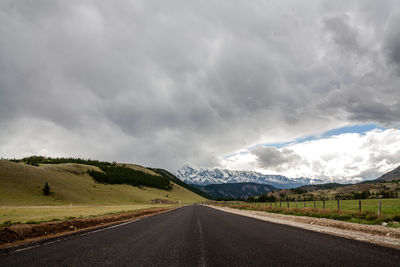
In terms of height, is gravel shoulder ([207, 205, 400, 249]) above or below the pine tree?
above

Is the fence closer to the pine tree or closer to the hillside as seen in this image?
the hillside

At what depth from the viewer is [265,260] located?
609 cm

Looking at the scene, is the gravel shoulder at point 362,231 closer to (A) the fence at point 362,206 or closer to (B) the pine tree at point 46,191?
(A) the fence at point 362,206

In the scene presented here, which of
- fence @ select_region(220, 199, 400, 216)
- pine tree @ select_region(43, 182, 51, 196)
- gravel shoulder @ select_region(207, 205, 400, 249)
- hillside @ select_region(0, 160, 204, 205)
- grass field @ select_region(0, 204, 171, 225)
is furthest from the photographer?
pine tree @ select_region(43, 182, 51, 196)

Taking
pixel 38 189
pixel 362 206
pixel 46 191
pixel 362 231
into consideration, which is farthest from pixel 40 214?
pixel 38 189

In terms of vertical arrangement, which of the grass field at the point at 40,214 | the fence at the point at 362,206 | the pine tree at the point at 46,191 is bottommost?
the pine tree at the point at 46,191

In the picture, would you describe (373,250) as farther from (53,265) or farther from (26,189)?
(26,189)

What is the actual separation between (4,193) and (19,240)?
4075 inches

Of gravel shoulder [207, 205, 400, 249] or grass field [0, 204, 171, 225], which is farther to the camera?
grass field [0, 204, 171, 225]

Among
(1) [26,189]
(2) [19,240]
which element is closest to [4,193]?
(1) [26,189]

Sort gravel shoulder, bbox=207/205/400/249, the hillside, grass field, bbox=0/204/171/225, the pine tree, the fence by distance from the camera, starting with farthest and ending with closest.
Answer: the pine tree
the hillside
the fence
grass field, bbox=0/204/171/225
gravel shoulder, bbox=207/205/400/249

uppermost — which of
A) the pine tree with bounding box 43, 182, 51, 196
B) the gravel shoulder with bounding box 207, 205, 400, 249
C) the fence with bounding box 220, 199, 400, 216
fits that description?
the gravel shoulder with bounding box 207, 205, 400, 249

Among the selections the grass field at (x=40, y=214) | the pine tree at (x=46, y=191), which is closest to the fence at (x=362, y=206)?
the grass field at (x=40, y=214)

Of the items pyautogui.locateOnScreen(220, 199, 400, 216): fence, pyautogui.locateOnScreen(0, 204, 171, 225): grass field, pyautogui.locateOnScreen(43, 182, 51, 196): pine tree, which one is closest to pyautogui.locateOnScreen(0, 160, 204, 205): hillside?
pyautogui.locateOnScreen(43, 182, 51, 196): pine tree
